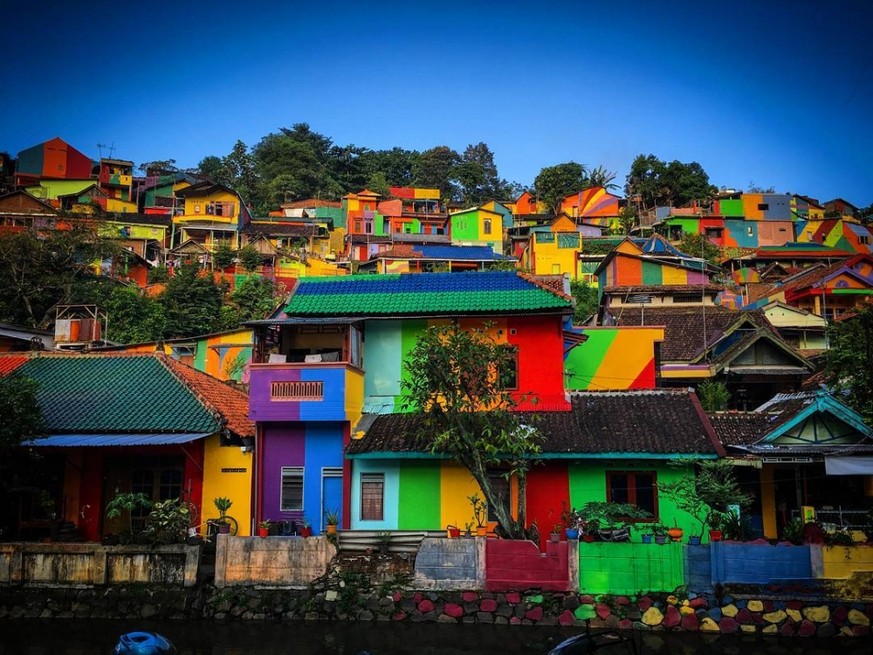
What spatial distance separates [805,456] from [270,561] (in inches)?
496

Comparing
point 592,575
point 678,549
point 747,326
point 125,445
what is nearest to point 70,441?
point 125,445

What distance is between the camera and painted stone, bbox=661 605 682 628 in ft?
47.8

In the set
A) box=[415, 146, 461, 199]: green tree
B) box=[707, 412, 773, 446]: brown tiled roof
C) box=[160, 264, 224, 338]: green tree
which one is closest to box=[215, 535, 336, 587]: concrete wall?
box=[707, 412, 773, 446]: brown tiled roof

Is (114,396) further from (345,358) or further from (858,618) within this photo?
(858,618)

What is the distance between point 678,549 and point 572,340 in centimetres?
822

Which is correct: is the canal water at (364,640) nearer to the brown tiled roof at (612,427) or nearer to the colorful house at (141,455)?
the colorful house at (141,455)

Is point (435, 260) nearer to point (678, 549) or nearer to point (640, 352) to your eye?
point (640, 352)

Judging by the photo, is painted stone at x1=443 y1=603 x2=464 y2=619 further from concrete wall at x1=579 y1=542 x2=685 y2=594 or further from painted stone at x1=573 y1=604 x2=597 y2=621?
concrete wall at x1=579 y1=542 x2=685 y2=594

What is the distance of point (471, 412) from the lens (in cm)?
1636

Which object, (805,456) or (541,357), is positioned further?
(541,357)

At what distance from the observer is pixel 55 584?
16453 mm

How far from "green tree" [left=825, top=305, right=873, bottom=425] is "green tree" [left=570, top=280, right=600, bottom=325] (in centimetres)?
2488

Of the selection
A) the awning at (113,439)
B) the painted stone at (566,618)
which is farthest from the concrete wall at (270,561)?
the painted stone at (566,618)

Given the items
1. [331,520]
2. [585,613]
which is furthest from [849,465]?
[331,520]
